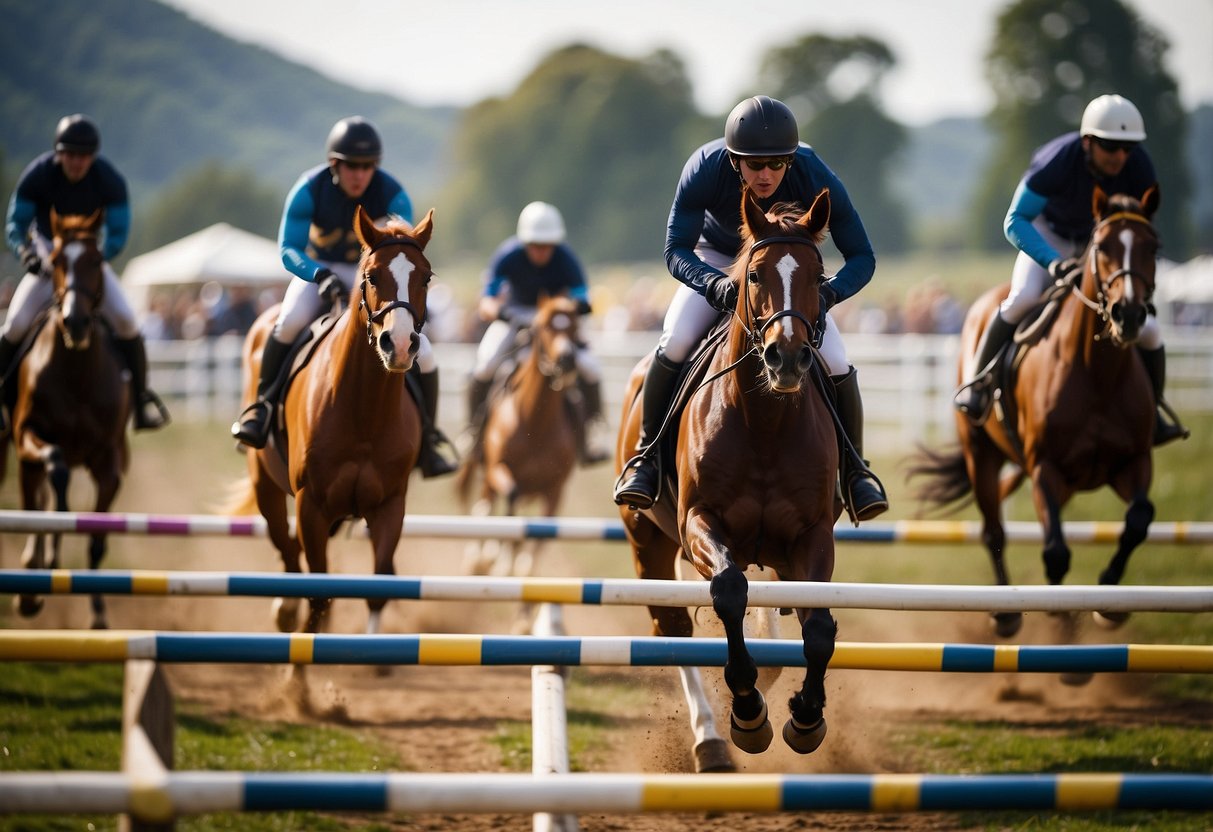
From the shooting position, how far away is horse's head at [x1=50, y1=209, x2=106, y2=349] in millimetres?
8320

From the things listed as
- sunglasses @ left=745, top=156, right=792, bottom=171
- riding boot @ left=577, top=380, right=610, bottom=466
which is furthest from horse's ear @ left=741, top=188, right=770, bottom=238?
riding boot @ left=577, top=380, right=610, bottom=466

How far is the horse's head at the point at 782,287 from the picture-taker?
4.48 m

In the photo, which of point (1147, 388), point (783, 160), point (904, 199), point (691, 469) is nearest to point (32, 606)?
point (691, 469)

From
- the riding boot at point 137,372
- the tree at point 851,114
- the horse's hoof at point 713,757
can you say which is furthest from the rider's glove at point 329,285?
the tree at point 851,114

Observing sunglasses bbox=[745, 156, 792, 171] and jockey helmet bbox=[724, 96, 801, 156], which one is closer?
jockey helmet bbox=[724, 96, 801, 156]

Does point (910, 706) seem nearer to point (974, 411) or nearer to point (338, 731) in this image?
point (974, 411)

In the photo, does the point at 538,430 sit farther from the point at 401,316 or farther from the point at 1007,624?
the point at 401,316

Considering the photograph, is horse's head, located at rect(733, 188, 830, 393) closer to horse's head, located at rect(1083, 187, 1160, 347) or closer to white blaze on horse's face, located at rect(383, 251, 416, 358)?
white blaze on horse's face, located at rect(383, 251, 416, 358)

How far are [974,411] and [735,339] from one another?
12.1ft

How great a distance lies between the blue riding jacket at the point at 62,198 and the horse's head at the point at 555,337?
3.58 m

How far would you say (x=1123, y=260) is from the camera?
7051 mm

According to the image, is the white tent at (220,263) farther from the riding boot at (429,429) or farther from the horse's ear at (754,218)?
the horse's ear at (754,218)

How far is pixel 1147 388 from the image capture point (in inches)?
298

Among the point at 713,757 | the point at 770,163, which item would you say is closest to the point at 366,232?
the point at 770,163
